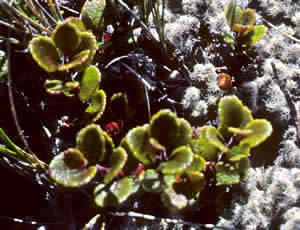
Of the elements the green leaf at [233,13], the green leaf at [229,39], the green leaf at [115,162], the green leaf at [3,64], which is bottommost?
the green leaf at [115,162]

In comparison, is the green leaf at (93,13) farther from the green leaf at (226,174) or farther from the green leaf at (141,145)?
the green leaf at (226,174)

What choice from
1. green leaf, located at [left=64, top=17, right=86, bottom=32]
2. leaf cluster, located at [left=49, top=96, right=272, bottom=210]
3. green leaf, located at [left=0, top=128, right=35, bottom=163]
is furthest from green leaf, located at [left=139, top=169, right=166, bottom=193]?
green leaf, located at [left=64, top=17, right=86, bottom=32]

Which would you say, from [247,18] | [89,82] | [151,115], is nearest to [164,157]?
[151,115]

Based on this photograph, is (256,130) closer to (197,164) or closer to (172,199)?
(197,164)

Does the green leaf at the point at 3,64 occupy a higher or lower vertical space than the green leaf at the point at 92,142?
higher

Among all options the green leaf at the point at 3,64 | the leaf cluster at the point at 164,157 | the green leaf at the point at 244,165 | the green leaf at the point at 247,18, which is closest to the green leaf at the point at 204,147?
the leaf cluster at the point at 164,157

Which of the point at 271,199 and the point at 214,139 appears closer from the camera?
the point at 214,139

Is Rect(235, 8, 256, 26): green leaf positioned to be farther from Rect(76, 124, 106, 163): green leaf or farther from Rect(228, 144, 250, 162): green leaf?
Rect(76, 124, 106, 163): green leaf
